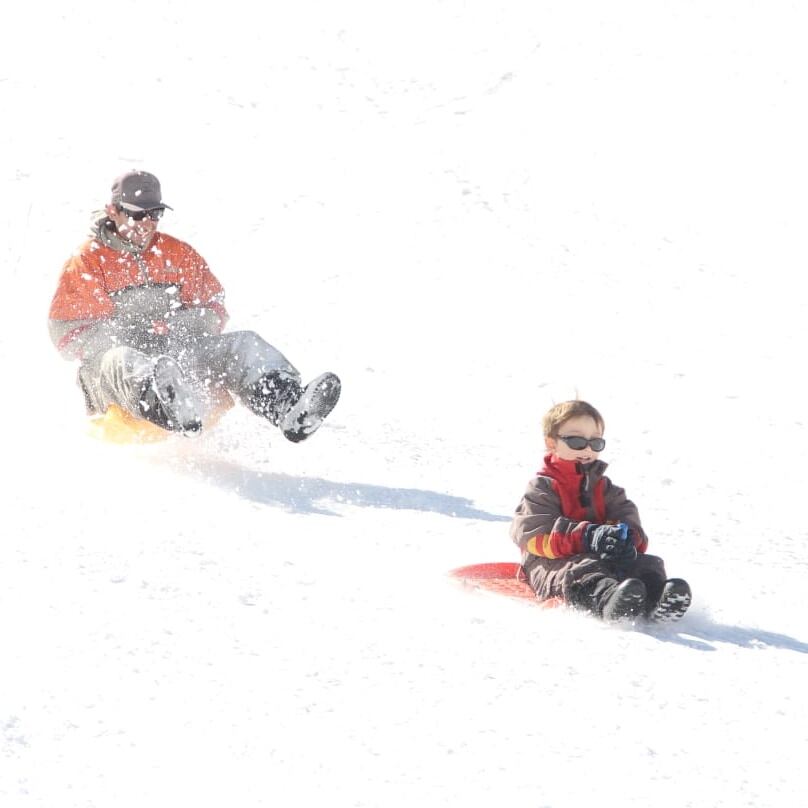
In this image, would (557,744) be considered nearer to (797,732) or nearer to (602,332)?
(797,732)

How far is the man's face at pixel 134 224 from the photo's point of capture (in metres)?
5.59

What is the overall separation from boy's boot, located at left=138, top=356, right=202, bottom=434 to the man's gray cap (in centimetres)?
91

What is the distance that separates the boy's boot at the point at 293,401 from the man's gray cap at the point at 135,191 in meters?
1.06

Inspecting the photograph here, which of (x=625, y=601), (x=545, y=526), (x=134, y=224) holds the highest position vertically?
(x=134, y=224)

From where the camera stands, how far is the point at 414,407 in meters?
7.16

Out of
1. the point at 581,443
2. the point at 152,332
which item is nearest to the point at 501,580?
the point at 581,443

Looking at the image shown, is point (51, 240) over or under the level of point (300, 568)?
over

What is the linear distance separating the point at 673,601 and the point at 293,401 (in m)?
2.25

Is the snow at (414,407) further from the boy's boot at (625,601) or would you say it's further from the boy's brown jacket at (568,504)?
the boy's brown jacket at (568,504)

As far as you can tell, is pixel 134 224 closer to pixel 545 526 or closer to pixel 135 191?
pixel 135 191

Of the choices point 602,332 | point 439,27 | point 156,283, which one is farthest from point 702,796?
point 439,27

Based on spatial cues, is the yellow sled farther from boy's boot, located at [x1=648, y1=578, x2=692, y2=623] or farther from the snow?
boy's boot, located at [x1=648, y1=578, x2=692, y2=623]

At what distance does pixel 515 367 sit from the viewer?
25.8 feet

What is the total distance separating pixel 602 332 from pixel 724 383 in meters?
1.01
